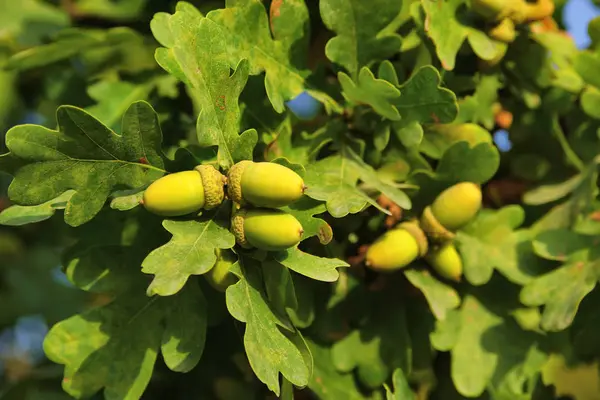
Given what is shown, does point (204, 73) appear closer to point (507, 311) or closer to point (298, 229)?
point (298, 229)

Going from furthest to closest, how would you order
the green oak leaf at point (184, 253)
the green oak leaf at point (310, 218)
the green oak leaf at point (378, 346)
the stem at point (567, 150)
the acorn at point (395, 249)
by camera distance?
the stem at point (567, 150) < the green oak leaf at point (378, 346) < the acorn at point (395, 249) < the green oak leaf at point (310, 218) < the green oak leaf at point (184, 253)

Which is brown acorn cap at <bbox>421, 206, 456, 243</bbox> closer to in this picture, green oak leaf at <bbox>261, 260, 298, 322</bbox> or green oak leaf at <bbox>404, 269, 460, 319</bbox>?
green oak leaf at <bbox>404, 269, 460, 319</bbox>

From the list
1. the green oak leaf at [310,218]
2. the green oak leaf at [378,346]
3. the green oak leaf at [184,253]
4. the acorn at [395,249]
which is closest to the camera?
the green oak leaf at [184,253]

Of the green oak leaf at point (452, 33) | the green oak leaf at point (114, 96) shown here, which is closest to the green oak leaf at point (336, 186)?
the green oak leaf at point (452, 33)

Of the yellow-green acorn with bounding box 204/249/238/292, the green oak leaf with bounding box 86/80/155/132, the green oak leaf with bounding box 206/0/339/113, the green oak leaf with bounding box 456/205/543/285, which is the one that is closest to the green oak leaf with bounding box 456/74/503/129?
the green oak leaf with bounding box 456/205/543/285

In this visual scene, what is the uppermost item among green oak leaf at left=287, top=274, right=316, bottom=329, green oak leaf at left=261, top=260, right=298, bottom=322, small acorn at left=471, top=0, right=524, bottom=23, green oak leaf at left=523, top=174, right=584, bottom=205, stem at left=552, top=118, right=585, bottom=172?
small acorn at left=471, top=0, right=524, bottom=23

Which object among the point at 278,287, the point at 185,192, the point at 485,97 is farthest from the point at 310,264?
the point at 485,97

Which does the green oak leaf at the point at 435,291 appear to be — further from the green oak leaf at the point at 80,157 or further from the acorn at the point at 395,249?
the green oak leaf at the point at 80,157
